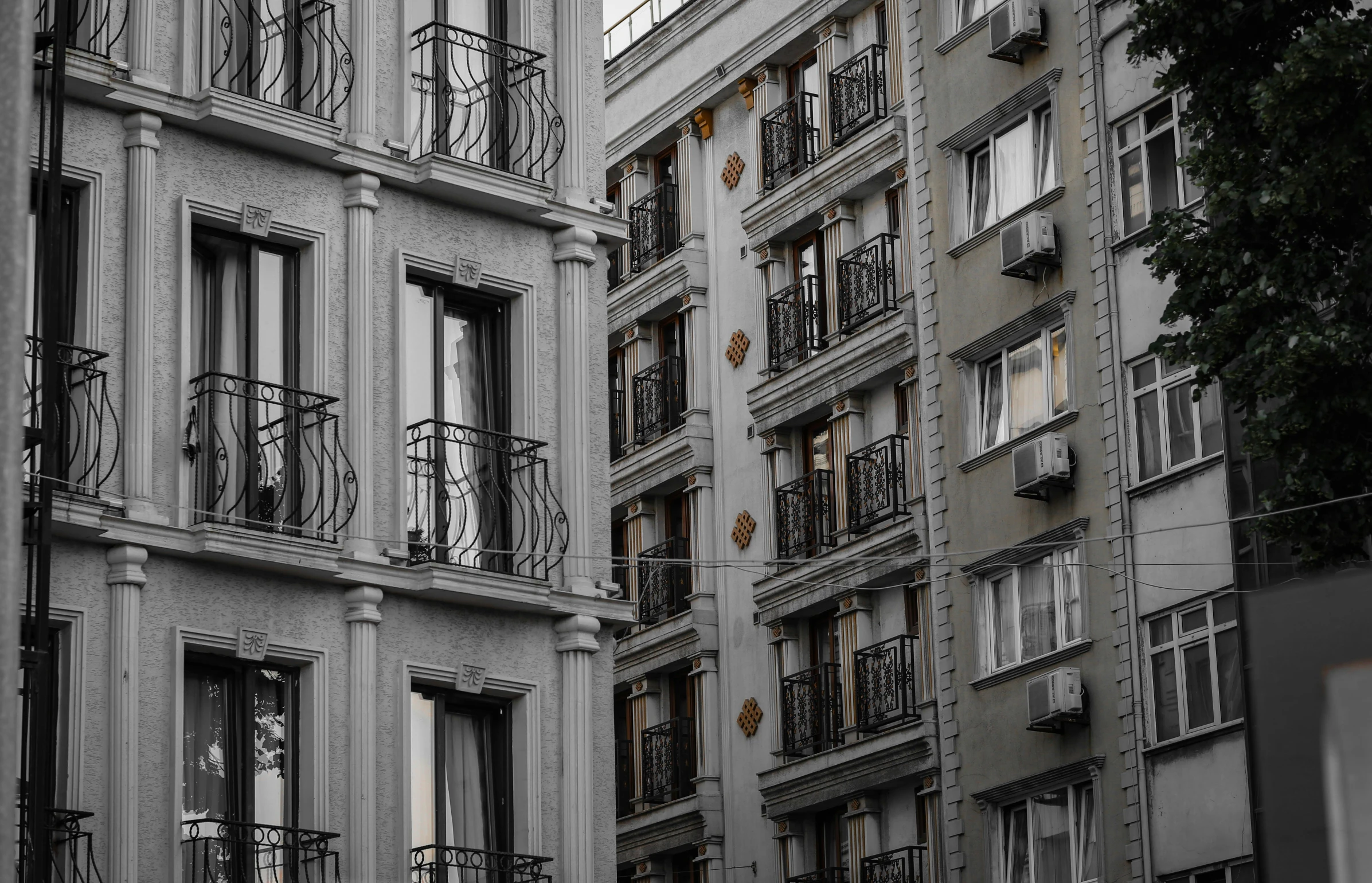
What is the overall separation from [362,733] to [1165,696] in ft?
42.9

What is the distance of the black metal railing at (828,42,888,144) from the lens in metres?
39.2

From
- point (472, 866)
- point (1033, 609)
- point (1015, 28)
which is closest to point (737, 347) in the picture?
point (1015, 28)

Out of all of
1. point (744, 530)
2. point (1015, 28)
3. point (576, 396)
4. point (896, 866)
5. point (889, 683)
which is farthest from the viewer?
point (744, 530)

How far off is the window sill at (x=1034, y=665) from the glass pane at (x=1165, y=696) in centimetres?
127

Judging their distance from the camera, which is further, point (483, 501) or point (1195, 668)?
point (1195, 668)

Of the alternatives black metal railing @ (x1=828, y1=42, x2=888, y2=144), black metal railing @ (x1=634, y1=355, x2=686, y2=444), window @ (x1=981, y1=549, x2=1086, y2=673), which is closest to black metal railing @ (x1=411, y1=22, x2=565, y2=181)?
window @ (x1=981, y1=549, x2=1086, y2=673)

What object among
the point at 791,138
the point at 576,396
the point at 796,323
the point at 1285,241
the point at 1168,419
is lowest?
the point at 576,396

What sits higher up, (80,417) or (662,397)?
(662,397)

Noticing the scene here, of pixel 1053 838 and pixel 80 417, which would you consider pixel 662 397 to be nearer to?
pixel 1053 838

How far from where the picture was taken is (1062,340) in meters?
34.7

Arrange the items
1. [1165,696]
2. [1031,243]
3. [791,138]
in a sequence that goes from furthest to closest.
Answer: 1. [791,138]
2. [1031,243]
3. [1165,696]

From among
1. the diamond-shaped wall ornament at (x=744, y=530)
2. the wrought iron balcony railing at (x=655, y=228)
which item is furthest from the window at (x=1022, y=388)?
the wrought iron balcony railing at (x=655, y=228)

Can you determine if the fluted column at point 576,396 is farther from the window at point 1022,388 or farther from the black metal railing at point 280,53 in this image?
the window at point 1022,388

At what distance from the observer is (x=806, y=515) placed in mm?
39781
